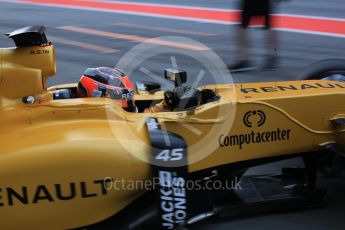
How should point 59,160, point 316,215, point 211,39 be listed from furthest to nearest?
1. point 211,39
2. point 316,215
3. point 59,160

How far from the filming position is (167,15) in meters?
12.7

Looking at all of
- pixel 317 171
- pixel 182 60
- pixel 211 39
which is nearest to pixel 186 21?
pixel 211 39

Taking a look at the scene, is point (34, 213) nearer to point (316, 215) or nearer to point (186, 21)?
point (316, 215)

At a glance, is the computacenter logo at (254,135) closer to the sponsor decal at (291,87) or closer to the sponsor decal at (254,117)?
the sponsor decal at (254,117)

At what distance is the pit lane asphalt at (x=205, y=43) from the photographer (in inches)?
145

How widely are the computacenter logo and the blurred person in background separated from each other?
426 centimetres

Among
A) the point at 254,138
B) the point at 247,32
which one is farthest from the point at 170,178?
the point at 247,32

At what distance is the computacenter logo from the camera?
3499 millimetres

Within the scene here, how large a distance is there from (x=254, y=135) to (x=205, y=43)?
6359 mm

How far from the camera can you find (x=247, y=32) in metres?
8.02

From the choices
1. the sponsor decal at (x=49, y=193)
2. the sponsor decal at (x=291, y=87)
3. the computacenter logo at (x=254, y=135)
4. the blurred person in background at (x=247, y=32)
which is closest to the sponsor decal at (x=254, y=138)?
the computacenter logo at (x=254, y=135)

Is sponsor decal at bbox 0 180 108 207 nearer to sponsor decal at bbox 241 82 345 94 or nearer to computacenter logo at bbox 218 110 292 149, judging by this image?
computacenter logo at bbox 218 110 292 149

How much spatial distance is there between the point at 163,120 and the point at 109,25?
8.79m

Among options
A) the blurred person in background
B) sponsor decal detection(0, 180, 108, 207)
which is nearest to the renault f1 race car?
sponsor decal detection(0, 180, 108, 207)
